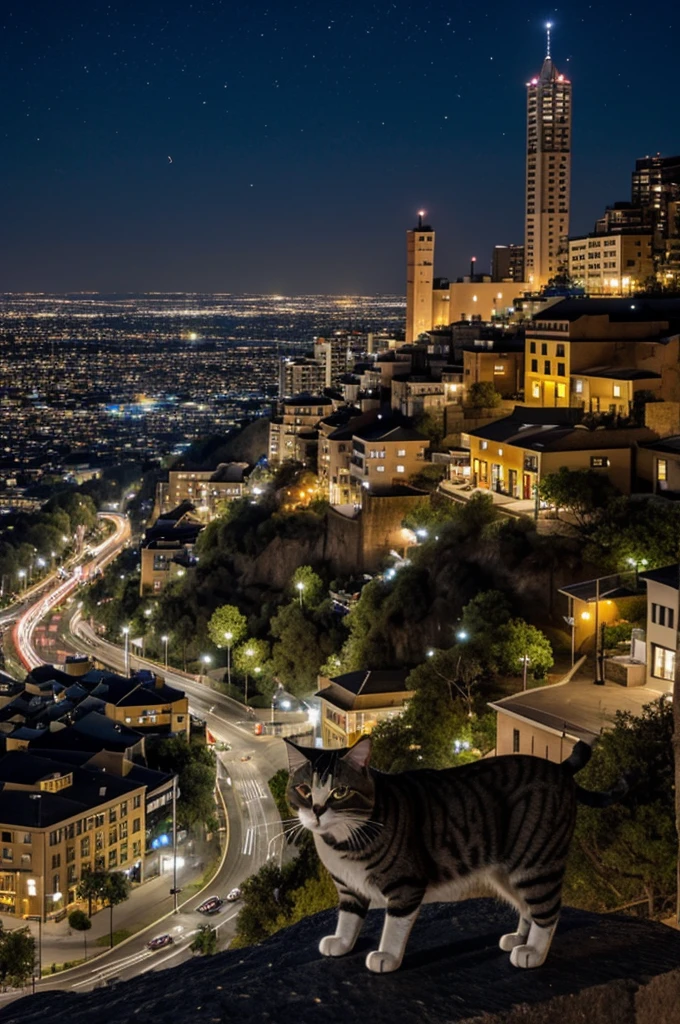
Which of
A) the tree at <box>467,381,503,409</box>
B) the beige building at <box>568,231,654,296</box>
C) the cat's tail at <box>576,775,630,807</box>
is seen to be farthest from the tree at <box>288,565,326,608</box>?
the cat's tail at <box>576,775,630,807</box>

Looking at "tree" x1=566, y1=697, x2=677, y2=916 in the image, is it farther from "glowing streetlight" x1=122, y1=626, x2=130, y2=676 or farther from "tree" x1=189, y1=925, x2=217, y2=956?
"glowing streetlight" x1=122, y1=626, x2=130, y2=676

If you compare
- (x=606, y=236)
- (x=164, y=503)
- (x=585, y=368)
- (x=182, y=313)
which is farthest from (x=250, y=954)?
(x=182, y=313)

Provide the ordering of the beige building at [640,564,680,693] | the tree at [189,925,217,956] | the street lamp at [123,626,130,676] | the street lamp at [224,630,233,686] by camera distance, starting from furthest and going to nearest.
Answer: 1. the street lamp at [123,626,130,676]
2. the street lamp at [224,630,233,686]
3. the tree at [189,925,217,956]
4. the beige building at [640,564,680,693]

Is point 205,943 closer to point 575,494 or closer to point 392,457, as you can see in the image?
point 575,494

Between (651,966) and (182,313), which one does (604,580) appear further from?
(182,313)

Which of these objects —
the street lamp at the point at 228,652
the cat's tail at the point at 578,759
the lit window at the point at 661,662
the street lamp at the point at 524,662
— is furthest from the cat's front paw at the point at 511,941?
the street lamp at the point at 228,652

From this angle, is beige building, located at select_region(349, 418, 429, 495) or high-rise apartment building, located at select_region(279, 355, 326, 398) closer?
beige building, located at select_region(349, 418, 429, 495)

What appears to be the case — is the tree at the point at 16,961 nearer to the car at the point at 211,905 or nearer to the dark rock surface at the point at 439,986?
the car at the point at 211,905
